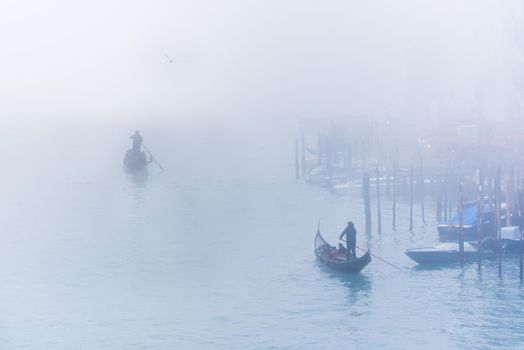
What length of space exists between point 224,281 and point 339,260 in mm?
4080

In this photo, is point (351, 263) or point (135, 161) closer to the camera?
point (351, 263)

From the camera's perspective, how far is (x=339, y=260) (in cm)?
3588

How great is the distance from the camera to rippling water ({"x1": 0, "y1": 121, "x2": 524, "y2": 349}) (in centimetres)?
2986

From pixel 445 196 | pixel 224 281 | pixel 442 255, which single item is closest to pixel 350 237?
→ pixel 442 255

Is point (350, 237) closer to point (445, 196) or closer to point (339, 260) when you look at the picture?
point (339, 260)

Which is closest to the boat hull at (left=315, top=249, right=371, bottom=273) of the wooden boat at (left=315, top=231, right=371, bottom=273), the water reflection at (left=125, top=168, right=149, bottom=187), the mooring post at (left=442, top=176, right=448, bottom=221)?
the wooden boat at (left=315, top=231, right=371, bottom=273)

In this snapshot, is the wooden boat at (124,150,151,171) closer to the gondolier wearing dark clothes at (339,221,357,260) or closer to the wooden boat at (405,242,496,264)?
the wooden boat at (405,242,496,264)

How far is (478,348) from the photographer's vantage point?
2800 centimetres

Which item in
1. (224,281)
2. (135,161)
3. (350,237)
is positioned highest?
(135,161)

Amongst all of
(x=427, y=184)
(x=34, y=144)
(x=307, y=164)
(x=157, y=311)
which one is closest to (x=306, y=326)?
(x=157, y=311)

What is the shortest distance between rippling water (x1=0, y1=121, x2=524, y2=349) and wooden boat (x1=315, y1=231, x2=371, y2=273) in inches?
15.5

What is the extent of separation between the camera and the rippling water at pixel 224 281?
98.0 feet

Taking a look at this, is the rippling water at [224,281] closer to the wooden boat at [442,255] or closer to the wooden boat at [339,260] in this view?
the wooden boat at [339,260]

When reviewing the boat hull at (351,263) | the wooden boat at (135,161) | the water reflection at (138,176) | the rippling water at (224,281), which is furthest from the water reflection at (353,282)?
the wooden boat at (135,161)
